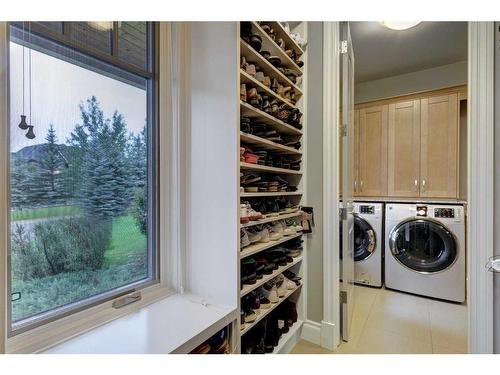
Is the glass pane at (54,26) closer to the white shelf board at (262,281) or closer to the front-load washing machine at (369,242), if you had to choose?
the white shelf board at (262,281)

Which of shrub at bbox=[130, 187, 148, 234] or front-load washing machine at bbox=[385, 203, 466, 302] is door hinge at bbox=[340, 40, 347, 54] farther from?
front-load washing machine at bbox=[385, 203, 466, 302]

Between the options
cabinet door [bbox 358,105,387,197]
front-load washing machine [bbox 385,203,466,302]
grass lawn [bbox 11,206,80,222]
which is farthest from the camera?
cabinet door [bbox 358,105,387,197]

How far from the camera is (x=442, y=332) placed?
2.03m

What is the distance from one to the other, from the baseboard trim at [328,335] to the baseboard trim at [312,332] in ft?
0.10

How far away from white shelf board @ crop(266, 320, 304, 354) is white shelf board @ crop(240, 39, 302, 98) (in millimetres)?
1642

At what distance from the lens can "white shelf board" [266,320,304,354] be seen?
5.18 ft

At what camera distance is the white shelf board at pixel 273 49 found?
139 centimetres

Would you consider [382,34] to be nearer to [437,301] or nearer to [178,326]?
[437,301]

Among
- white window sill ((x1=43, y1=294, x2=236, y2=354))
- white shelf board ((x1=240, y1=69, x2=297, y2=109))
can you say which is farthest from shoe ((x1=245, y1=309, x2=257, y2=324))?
white shelf board ((x1=240, y1=69, x2=297, y2=109))

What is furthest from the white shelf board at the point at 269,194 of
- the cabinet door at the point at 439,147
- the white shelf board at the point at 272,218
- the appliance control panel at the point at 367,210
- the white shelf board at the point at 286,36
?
the cabinet door at the point at 439,147

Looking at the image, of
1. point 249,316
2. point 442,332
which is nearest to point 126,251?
point 249,316

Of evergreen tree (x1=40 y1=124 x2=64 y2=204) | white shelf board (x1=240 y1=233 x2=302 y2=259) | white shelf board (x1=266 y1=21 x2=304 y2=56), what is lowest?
white shelf board (x1=240 y1=233 x2=302 y2=259)

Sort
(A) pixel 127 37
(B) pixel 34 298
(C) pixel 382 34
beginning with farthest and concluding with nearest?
(C) pixel 382 34 → (A) pixel 127 37 → (B) pixel 34 298

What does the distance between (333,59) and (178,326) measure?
1.83m
